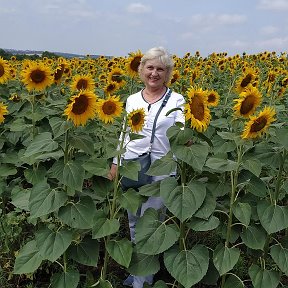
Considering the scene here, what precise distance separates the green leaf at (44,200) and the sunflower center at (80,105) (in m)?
0.51

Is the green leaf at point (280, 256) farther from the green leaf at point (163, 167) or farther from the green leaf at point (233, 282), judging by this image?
the green leaf at point (163, 167)

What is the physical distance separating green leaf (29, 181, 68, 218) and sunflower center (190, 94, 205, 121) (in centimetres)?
92

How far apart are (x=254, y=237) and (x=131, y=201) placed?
0.79 meters

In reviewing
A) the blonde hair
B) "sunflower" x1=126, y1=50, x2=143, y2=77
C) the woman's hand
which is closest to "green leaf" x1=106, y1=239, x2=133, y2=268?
the woman's hand

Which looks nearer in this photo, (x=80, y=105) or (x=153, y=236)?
(x=80, y=105)

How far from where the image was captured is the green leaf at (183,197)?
292cm

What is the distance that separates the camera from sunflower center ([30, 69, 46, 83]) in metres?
3.85

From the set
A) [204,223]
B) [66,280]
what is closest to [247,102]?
[204,223]

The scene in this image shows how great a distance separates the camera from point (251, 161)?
3.02 m

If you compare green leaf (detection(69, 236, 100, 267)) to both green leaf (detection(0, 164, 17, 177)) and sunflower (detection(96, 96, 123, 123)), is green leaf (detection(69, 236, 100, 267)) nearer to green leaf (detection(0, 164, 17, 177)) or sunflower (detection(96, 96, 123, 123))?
sunflower (detection(96, 96, 123, 123))

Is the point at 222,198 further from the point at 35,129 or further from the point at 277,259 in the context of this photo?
the point at 35,129

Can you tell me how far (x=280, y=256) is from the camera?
313cm

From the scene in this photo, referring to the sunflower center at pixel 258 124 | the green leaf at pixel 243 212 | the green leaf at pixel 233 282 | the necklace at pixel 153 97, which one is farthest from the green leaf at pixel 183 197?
the necklace at pixel 153 97

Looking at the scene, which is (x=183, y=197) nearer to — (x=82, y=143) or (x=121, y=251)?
(x=121, y=251)
